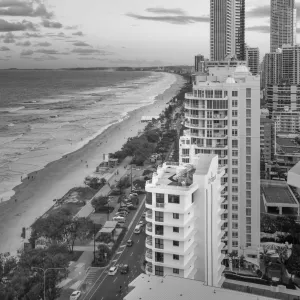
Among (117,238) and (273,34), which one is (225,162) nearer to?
(117,238)

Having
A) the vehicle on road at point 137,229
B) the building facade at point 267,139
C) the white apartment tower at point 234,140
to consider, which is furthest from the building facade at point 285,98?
the white apartment tower at point 234,140

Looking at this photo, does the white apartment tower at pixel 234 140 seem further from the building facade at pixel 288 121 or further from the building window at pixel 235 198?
the building facade at pixel 288 121

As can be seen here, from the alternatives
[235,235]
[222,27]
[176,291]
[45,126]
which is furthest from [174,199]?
[222,27]

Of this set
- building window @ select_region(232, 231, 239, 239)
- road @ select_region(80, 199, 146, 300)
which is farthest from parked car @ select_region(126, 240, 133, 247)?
building window @ select_region(232, 231, 239, 239)

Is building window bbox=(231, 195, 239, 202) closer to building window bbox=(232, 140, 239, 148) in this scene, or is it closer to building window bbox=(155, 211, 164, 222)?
building window bbox=(232, 140, 239, 148)

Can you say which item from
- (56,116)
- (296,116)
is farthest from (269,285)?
(56,116)

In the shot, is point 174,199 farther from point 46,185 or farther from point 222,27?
point 222,27
